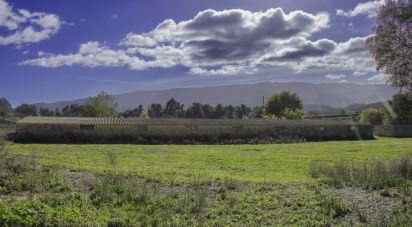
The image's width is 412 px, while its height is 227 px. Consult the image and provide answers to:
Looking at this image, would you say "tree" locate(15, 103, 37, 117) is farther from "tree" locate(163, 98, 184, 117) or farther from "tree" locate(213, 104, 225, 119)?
"tree" locate(213, 104, 225, 119)

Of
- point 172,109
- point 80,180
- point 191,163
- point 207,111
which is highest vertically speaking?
point 172,109

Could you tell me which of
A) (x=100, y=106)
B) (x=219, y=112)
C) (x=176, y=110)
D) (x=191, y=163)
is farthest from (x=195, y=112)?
(x=191, y=163)

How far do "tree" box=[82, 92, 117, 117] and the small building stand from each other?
2605 cm

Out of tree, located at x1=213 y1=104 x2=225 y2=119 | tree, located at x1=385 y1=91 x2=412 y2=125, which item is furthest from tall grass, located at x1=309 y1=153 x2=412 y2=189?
tree, located at x1=213 y1=104 x2=225 y2=119

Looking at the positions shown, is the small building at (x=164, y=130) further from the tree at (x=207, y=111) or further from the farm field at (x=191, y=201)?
the tree at (x=207, y=111)

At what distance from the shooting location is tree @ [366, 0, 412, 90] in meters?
18.7

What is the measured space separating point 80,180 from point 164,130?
105 ft

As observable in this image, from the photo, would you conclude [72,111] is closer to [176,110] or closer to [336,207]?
[176,110]

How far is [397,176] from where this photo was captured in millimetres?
12805

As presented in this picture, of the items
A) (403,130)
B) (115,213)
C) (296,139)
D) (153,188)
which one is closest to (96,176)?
(153,188)

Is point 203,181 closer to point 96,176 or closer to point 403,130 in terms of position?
point 96,176

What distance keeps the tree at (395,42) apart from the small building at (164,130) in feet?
85.9

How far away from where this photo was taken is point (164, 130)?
44.6m

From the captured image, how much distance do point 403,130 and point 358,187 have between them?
191ft
